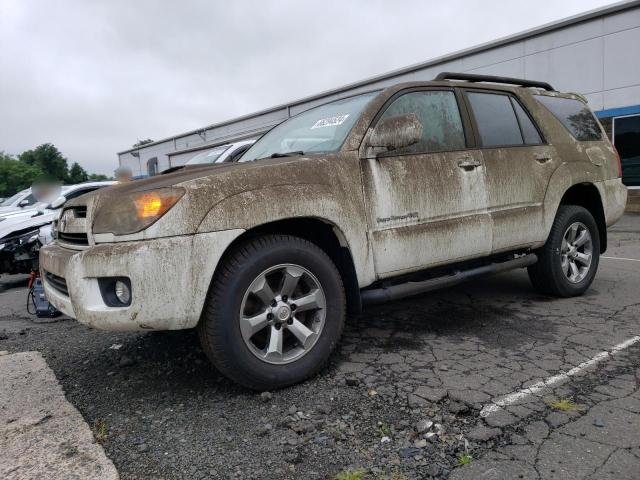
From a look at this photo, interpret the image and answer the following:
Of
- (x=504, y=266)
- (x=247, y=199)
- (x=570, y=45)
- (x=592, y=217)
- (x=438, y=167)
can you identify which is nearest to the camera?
(x=247, y=199)

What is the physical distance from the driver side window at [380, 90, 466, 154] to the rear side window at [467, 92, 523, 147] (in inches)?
8.9

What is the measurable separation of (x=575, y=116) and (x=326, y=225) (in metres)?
3.17

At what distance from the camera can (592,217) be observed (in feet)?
15.6

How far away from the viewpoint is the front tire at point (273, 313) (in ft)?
8.76

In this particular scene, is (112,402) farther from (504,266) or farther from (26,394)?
(504,266)

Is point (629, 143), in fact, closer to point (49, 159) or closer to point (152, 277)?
point (152, 277)

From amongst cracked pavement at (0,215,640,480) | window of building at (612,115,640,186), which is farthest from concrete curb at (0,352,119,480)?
window of building at (612,115,640,186)

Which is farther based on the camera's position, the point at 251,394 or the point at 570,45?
the point at 570,45

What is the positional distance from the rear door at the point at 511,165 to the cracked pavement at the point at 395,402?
75 cm

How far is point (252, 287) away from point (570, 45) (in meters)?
12.9

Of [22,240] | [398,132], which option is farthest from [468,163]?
[22,240]

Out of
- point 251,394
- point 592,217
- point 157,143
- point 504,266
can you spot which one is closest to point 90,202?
point 251,394

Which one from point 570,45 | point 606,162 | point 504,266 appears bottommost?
point 504,266

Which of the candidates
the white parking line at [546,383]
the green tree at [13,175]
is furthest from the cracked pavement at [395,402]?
the green tree at [13,175]
